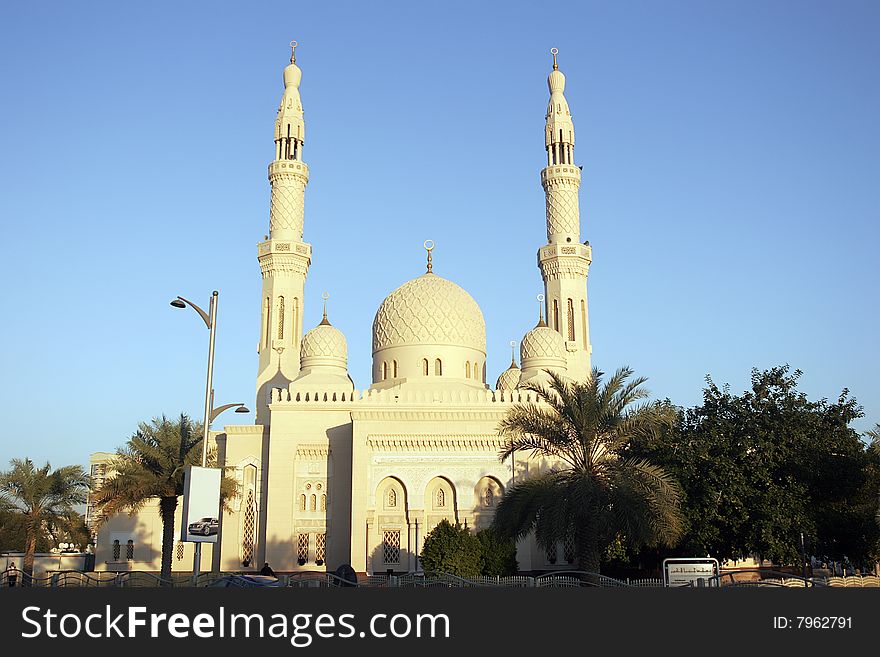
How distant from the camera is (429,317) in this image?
37.8 metres

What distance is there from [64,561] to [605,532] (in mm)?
22139

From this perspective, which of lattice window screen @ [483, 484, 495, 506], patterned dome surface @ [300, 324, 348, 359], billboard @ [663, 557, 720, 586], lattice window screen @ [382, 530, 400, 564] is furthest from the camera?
patterned dome surface @ [300, 324, 348, 359]

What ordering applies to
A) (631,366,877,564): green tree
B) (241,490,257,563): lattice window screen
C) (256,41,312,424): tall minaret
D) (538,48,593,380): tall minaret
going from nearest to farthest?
(631,366,877,564): green tree
(241,490,257,563): lattice window screen
(256,41,312,424): tall minaret
(538,48,593,380): tall minaret

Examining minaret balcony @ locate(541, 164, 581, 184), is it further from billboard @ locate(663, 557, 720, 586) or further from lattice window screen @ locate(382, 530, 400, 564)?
billboard @ locate(663, 557, 720, 586)

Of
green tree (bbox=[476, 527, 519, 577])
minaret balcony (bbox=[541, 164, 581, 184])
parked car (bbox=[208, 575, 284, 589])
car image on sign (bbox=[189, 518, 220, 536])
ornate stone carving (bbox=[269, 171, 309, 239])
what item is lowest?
parked car (bbox=[208, 575, 284, 589])

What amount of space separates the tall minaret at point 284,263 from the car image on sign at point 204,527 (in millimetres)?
21420

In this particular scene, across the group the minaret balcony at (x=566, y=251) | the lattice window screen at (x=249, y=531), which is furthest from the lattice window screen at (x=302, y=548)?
the minaret balcony at (x=566, y=251)

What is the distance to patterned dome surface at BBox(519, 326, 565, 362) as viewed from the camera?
3731cm

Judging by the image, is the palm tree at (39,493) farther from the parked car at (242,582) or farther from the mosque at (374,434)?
the parked car at (242,582)

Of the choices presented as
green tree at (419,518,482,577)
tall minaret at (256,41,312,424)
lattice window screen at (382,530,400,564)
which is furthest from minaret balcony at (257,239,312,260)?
green tree at (419,518,482,577)

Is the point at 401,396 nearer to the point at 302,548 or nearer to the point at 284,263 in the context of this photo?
the point at 302,548

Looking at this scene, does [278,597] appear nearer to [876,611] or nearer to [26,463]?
[876,611]

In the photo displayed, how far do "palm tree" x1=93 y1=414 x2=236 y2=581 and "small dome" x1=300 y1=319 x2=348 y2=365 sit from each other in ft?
29.0

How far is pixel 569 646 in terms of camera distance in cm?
1074
